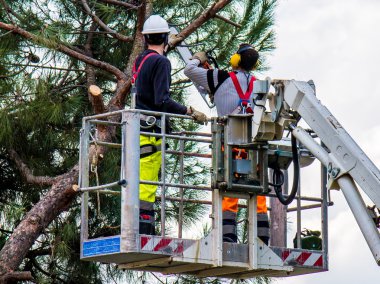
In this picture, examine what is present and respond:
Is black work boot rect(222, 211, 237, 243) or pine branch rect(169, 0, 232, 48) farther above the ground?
pine branch rect(169, 0, 232, 48)

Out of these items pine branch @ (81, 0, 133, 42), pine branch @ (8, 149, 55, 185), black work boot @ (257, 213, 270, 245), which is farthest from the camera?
pine branch @ (8, 149, 55, 185)

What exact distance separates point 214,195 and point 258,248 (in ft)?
1.90

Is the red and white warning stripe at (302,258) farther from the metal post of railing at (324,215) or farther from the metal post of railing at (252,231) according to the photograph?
the metal post of railing at (252,231)

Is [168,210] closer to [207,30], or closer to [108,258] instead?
[207,30]

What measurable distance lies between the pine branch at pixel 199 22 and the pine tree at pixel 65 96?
0.33 m

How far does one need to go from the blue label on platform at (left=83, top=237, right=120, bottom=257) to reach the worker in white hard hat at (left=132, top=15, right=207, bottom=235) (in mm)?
278

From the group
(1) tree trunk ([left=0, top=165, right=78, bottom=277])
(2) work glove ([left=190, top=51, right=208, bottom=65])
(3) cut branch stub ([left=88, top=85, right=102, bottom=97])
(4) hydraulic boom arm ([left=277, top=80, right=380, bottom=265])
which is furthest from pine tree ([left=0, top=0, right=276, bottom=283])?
(4) hydraulic boom arm ([left=277, top=80, right=380, bottom=265])

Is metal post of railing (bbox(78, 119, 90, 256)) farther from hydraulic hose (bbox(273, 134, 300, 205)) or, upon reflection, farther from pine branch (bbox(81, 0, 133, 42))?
pine branch (bbox(81, 0, 133, 42))

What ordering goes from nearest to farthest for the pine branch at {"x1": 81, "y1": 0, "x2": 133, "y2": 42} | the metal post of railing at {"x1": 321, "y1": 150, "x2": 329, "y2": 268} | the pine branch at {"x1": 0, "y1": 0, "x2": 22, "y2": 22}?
the metal post of railing at {"x1": 321, "y1": 150, "x2": 329, "y2": 268}
the pine branch at {"x1": 81, "y1": 0, "x2": 133, "y2": 42}
the pine branch at {"x1": 0, "y1": 0, "x2": 22, "y2": 22}

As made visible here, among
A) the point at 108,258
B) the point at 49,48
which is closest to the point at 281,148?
the point at 108,258

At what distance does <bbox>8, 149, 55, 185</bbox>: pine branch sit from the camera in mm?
17080

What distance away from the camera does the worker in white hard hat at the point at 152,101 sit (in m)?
12.6

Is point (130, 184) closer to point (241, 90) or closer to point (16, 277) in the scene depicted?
point (241, 90)

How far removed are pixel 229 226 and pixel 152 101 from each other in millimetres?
1206
